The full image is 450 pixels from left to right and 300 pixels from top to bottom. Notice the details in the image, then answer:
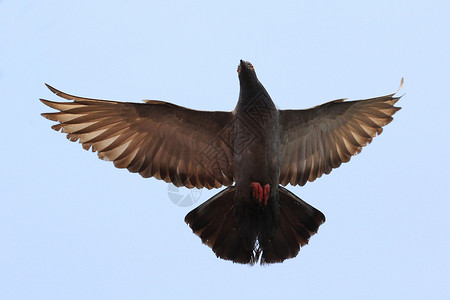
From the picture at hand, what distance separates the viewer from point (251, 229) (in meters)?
8.77

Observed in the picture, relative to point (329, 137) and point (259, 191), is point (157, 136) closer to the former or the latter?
point (259, 191)

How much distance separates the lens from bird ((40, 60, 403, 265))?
8508 millimetres

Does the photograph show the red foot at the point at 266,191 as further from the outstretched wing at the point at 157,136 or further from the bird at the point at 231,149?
the outstretched wing at the point at 157,136

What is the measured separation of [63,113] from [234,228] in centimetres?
280

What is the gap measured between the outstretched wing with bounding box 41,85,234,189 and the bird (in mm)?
14

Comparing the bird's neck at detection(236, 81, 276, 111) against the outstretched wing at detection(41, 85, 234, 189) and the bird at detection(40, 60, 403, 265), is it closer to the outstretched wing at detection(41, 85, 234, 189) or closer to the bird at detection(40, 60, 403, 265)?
the bird at detection(40, 60, 403, 265)

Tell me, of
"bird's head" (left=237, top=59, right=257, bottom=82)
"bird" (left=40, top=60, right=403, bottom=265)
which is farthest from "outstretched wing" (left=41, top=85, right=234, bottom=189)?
"bird's head" (left=237, top=59, right=257, bottom=82)

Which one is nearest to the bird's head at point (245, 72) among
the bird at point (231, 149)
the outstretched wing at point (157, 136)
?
the bird at point (231, 149)

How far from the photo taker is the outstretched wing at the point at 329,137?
9156 mm

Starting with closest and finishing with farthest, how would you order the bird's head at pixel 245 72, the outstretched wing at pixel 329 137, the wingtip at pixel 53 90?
the wingtip at pixel 53 90 < the bird's head at pixel 245 72 < the outstretched wing at pixel 329 137

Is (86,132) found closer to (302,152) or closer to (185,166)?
(185,166)

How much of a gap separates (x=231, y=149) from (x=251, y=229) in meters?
1.15

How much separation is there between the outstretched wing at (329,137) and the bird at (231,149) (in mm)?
21

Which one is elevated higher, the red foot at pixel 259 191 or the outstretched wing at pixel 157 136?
the outstretched wing at pixel 157 136
